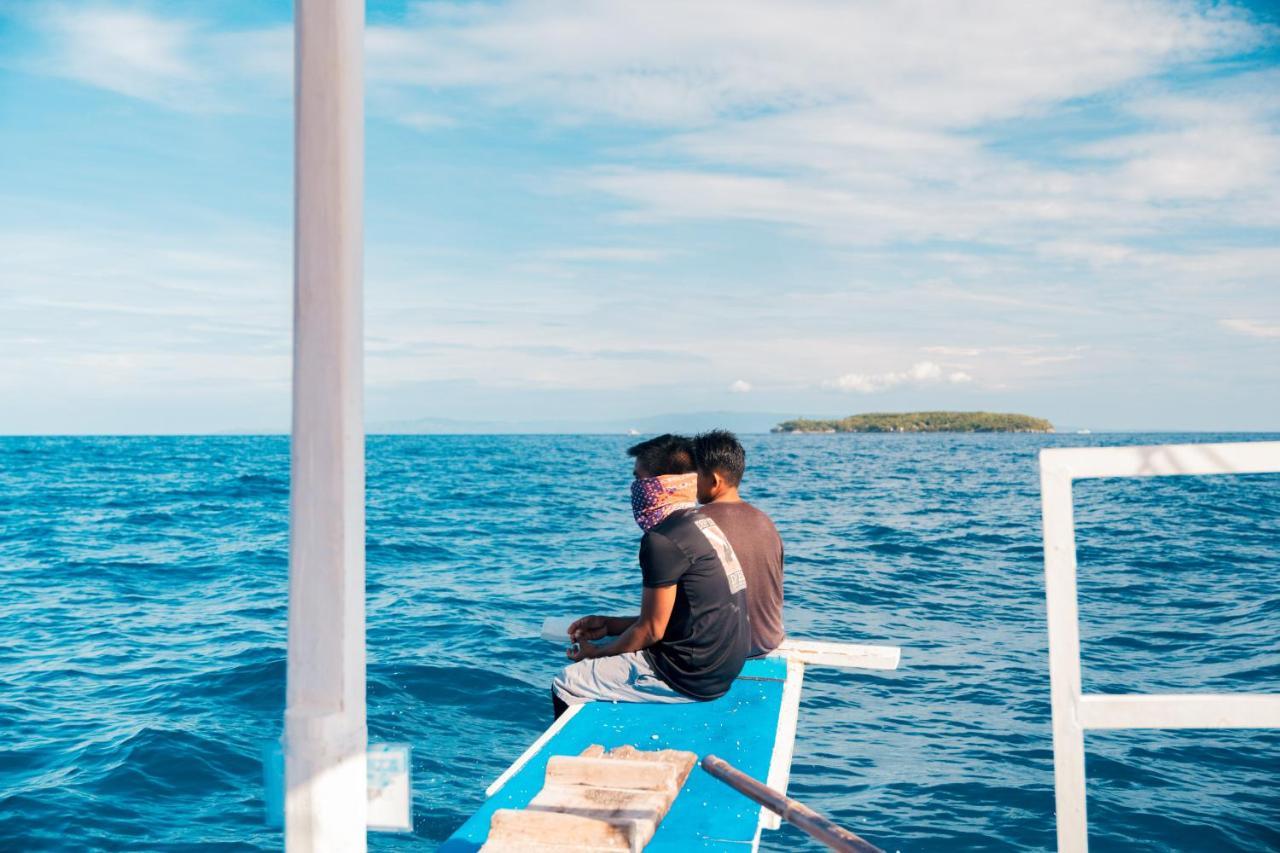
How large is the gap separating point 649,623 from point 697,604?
0.27 m

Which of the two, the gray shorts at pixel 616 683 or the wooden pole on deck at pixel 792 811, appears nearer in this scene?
the wooden pole on deck at pixel 792 811

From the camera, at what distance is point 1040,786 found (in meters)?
6.62

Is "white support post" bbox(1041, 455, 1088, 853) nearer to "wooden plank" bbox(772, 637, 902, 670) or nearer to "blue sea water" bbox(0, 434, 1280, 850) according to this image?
"blue sea water" bbox(0, 434, 1280, 850)

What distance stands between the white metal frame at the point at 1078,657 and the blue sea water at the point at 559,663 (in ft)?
12.4

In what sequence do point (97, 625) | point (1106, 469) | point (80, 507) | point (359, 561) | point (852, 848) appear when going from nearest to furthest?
point (1106, 469)
point (359, 561)
point (852, 848)
point (97, 625)
point (80, 507)

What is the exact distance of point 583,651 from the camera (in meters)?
5.79

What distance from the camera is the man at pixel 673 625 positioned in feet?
17.1

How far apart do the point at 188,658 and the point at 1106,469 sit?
32.6ft

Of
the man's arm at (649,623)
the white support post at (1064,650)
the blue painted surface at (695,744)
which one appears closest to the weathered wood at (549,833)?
the blue painted surface at (695,744)

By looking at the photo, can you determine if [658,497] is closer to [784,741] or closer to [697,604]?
[697,604]

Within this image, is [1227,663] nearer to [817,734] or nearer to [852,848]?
[817,734]

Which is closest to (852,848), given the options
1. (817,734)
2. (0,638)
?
(817,734)

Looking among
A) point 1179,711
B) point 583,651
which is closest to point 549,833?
point 1179,711

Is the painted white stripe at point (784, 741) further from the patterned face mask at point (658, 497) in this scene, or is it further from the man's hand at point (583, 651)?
the patterned face mask at point (658, 497)
